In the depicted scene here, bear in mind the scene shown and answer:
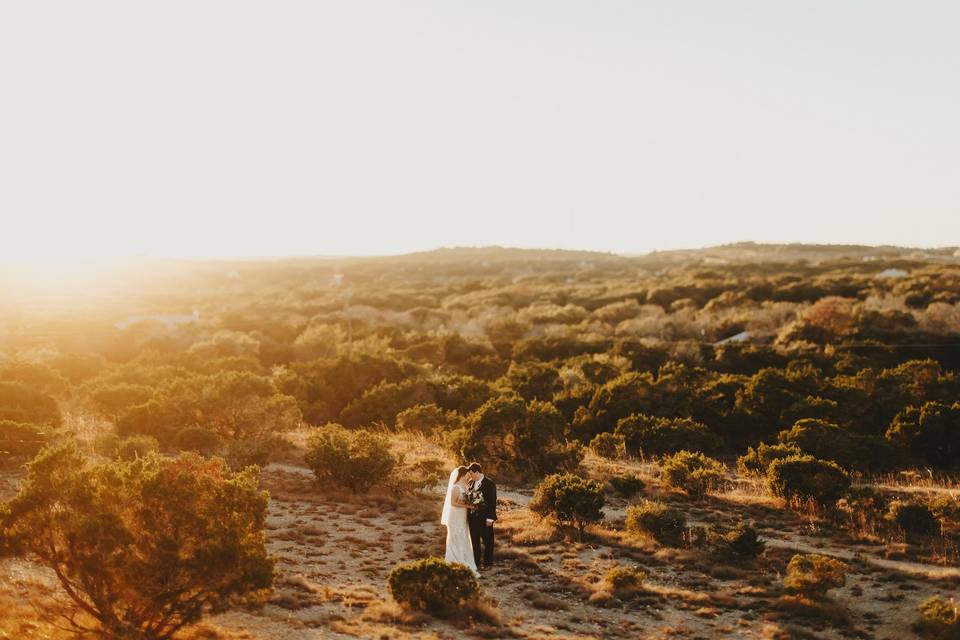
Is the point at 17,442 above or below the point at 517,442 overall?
above

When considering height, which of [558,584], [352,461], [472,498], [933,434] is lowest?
[933,434]

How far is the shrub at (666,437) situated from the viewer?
1877 centimetres

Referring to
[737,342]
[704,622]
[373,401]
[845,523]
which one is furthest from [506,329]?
[704,622]

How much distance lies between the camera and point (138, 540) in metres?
7.09

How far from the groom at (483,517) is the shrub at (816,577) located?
3945mm

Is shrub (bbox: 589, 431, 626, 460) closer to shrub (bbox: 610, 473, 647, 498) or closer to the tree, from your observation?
shrub (bbox: 610, 473, 647, 498)

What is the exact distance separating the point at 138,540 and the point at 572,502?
698 cm

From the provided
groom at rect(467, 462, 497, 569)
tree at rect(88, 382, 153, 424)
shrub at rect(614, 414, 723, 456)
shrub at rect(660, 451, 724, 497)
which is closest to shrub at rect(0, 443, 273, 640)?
groom at rect(467, 462, 497, 569)

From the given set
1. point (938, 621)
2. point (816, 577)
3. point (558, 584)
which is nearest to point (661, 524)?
point (558, 584)

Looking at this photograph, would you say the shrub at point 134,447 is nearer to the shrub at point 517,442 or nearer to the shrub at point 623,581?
the shrub at point 517,442

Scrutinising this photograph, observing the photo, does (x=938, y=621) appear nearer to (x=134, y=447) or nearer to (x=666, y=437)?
(x=666, y=437)

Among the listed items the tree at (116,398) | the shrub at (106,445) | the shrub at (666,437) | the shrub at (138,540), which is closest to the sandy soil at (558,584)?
the shrub at (138,540)

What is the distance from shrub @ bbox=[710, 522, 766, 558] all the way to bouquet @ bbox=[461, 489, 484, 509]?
3650 mm

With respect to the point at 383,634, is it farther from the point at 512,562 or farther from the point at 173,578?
the point at 512,562
